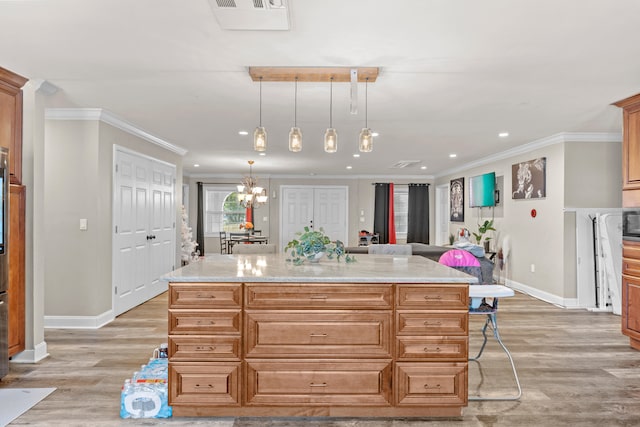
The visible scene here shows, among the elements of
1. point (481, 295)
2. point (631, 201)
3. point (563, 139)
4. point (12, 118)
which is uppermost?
point (563, 139)

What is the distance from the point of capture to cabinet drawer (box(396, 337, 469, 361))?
8.49ft

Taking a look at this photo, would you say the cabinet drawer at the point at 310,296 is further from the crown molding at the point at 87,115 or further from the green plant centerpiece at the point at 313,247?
the crown molding at the point at 87,115

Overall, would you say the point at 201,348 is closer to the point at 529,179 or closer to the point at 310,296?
the point at 310,296

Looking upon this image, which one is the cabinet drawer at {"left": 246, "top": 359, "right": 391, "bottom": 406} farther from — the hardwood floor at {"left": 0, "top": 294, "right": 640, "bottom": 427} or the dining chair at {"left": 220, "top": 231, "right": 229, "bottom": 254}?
the dining chair at {"left": 220, "top": 231, "right": 229, "bottom": 254}

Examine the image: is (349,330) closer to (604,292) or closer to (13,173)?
(13,173)

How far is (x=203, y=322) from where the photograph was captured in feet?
8.46

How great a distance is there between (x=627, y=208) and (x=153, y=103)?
191 inches

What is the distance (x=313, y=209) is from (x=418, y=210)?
2.92m

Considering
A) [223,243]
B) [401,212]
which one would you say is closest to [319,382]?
[223,243]

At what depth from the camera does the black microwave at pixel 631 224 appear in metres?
3.93

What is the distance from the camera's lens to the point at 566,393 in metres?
3.01

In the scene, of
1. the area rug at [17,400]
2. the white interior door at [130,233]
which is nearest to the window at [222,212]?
the white interior door at [130,233]

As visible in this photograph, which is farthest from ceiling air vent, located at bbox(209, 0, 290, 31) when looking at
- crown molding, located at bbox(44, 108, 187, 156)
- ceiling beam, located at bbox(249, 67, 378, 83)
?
crown molding, located at bbox(44, 108, 187, 156)

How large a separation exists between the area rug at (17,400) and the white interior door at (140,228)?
6.53 feet
